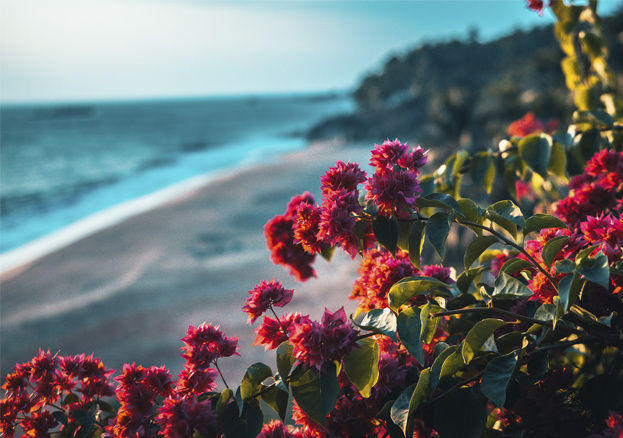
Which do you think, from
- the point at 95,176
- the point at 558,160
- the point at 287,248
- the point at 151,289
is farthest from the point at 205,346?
the point at 95,176

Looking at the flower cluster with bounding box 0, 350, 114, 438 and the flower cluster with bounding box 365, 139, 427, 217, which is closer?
the flower cluster with bounding box 365, 139, 427, 217

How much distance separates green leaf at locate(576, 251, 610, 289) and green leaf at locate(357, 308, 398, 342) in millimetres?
330

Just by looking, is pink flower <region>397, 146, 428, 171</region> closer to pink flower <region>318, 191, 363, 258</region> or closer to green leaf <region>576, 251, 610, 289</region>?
pink flower <region>318, 191, 363, 258</region>

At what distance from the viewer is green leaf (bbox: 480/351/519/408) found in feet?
2.52

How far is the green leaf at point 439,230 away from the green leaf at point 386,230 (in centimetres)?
7

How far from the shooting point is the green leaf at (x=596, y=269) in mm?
716

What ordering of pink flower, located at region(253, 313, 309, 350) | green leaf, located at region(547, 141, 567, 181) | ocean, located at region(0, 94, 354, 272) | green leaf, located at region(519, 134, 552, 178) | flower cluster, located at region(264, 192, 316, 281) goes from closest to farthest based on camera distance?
1. pink flower, located at region(253, 313, 309, 350)
2. flower cluster, located at region(264, 192, 316, 281)
3. green leaf, located at region(519, 134, 552, 178)
4. green leaf, located at region(547, 141, 567, 181)
5. ocean, located at region(0, 94, 354, 272)

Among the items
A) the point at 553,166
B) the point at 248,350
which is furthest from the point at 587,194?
the point at 248,350

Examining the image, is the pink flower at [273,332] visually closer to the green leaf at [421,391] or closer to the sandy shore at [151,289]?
the green leaf at [421,391]

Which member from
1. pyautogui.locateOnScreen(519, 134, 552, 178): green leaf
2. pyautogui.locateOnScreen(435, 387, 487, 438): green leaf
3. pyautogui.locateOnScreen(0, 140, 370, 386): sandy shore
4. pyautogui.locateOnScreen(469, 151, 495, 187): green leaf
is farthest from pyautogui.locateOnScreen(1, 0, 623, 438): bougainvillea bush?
pyautogui.locateOnScreen(0, 140, 370, 386): sandy shore

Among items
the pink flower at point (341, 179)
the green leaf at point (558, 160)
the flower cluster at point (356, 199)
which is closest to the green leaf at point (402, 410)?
the flower cluster at point (356, 199)

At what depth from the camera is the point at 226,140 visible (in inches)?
1629

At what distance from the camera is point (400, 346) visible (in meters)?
1.11

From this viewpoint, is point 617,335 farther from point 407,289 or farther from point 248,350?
point 248,350
